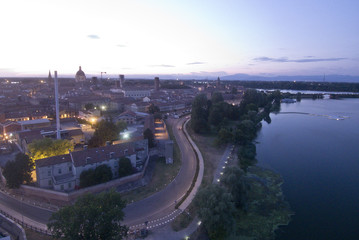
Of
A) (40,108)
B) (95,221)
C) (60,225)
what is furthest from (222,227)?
(40,108)

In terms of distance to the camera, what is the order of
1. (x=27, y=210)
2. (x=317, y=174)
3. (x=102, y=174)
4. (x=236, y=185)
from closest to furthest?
(x=27, y=210)
(x=236, y=185)
(x=102, y=174)
(x=317, y=174)

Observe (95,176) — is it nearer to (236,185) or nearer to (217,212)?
(217,212)

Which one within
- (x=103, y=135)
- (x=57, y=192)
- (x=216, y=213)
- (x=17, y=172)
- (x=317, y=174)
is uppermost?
(x=103, y=135)

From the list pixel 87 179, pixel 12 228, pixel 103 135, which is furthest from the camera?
pixel 103 135

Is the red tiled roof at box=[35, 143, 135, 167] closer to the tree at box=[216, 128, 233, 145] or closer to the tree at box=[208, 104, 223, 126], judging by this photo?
the tree at box=[216, 128, 233, 145]

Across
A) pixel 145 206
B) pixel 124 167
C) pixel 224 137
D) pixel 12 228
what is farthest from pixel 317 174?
pixel 12 228

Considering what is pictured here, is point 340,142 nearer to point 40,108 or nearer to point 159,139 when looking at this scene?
point 159,139

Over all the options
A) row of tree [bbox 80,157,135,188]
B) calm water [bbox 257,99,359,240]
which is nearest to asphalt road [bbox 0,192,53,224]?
row of tree [bbox 80,157,135,188]
